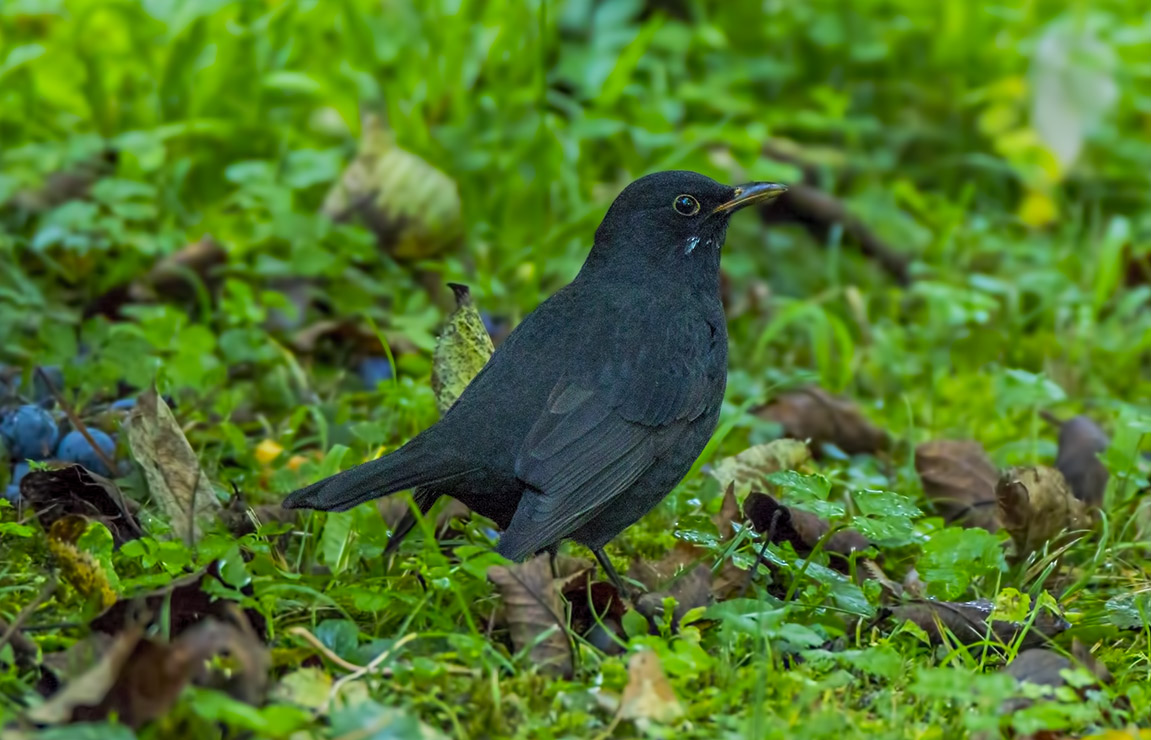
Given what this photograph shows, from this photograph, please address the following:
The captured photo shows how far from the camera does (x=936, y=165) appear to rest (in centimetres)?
729

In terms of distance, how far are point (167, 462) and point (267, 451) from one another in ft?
2.51

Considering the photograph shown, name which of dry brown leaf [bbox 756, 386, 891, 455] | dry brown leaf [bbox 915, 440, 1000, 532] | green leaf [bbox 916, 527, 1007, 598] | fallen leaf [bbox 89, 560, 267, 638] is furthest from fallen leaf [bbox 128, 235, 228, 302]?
green leaf [bbox 916, 527, 1007, 598]

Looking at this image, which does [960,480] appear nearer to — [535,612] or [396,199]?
[535,612]

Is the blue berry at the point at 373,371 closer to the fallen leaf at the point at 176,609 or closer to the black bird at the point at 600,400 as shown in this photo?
the black bird at the point at 600,400

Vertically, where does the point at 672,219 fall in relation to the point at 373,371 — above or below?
above

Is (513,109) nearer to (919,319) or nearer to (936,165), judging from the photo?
(919,319)

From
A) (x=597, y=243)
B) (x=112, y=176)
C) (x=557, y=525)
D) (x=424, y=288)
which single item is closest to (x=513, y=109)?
(x=424, y=288)

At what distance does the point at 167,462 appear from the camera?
3.58 meters

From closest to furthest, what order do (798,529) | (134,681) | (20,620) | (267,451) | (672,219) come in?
(134,681) → (20,620) → (798,529) → (672,219) → (267,451)

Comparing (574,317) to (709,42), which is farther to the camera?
(709,42)

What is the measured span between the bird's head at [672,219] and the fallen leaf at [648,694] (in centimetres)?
131

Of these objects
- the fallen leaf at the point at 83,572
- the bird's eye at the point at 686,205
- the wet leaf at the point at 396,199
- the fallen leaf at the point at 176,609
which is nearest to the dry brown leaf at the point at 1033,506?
the bird's eye at the point at 686,205

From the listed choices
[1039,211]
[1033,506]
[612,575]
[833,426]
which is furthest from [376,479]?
[1039,211]

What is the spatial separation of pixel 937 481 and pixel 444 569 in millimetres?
1791
